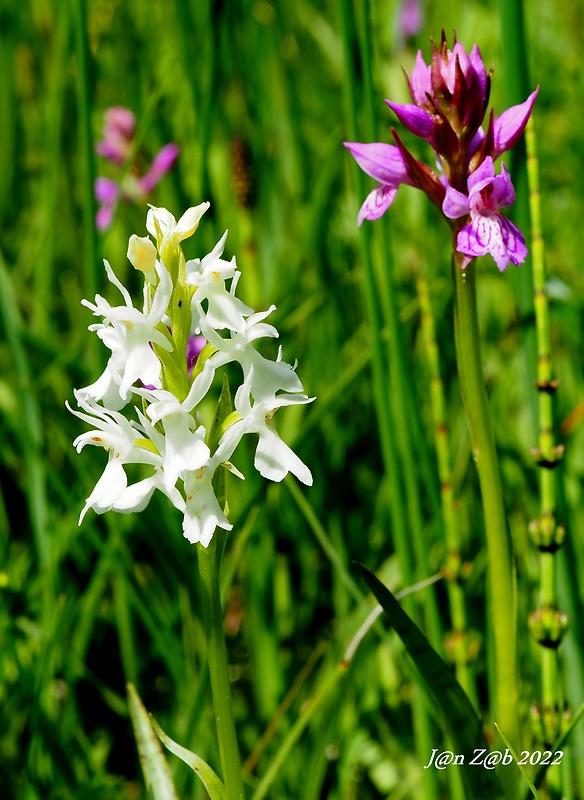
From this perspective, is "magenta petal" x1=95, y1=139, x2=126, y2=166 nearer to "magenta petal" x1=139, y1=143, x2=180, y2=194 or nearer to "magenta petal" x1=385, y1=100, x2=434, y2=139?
Answer: "magenta petal" x1=139, y1=143, x2=180, y2=194

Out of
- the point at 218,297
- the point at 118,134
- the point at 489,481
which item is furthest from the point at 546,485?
the point at 118,134

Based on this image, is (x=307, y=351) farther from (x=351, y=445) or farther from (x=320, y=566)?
(x=320, y=566)

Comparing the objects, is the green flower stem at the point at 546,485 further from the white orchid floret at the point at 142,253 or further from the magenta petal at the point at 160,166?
the magenta petal at the point at 160,166

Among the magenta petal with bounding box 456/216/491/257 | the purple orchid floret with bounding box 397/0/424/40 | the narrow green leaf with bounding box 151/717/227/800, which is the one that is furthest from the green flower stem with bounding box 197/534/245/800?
the purple orchid floret with bounding box 397/0/424/40

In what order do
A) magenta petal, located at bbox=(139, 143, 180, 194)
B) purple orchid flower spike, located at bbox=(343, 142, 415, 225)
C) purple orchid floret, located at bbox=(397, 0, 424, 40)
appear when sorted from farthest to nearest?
purple orchid floret, located at bbox=(397, 0, 424, 40) → magenta petal, located at bbox=(139, 143, 180, 194) → purple orchid flower spike, located at bbox=(343, 142, 415, 225)

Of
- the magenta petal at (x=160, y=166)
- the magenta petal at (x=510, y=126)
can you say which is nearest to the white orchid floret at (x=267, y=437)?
the magenta petal at (x=510, y=126)

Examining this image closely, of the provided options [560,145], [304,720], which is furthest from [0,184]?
[304,720]

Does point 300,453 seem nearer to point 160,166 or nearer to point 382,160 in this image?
point 382,160
